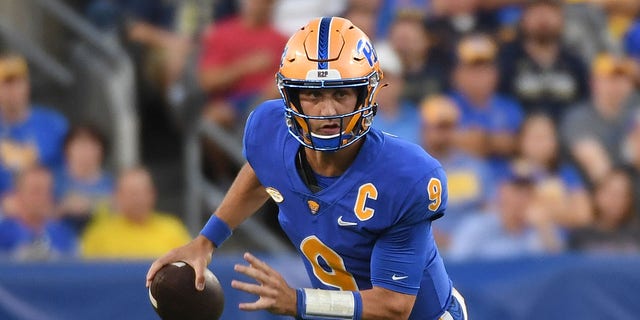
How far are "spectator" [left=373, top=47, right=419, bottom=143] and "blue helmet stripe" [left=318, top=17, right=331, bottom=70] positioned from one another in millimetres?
3617

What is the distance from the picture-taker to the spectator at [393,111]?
26.0 ft

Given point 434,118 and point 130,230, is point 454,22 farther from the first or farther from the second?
point 130,230

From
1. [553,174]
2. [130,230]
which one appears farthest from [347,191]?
[553,174]

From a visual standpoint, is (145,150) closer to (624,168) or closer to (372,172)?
(624,168)

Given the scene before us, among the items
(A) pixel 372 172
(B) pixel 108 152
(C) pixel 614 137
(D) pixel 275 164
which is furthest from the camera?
(C) pixel 614 137

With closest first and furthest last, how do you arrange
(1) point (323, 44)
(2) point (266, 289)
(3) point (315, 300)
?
(2) point (266, 289) → (3) point (315, 300) → (1) point (323, 44)

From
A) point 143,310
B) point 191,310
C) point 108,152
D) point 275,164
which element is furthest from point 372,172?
point 108,152

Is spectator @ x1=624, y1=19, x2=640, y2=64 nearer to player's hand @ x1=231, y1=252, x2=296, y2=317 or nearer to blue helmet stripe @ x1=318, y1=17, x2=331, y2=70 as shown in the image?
→ blue helmet stripe @ x1=318, y1=17, x2=331, y2=70

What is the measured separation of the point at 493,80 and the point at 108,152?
296cm

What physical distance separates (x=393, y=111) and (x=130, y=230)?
204 cm

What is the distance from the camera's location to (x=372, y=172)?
13.9ft

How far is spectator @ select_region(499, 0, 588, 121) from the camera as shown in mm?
8602

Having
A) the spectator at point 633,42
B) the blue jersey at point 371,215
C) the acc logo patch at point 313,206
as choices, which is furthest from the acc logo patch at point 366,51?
the spectator at point 633,42

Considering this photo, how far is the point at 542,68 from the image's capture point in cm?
863
